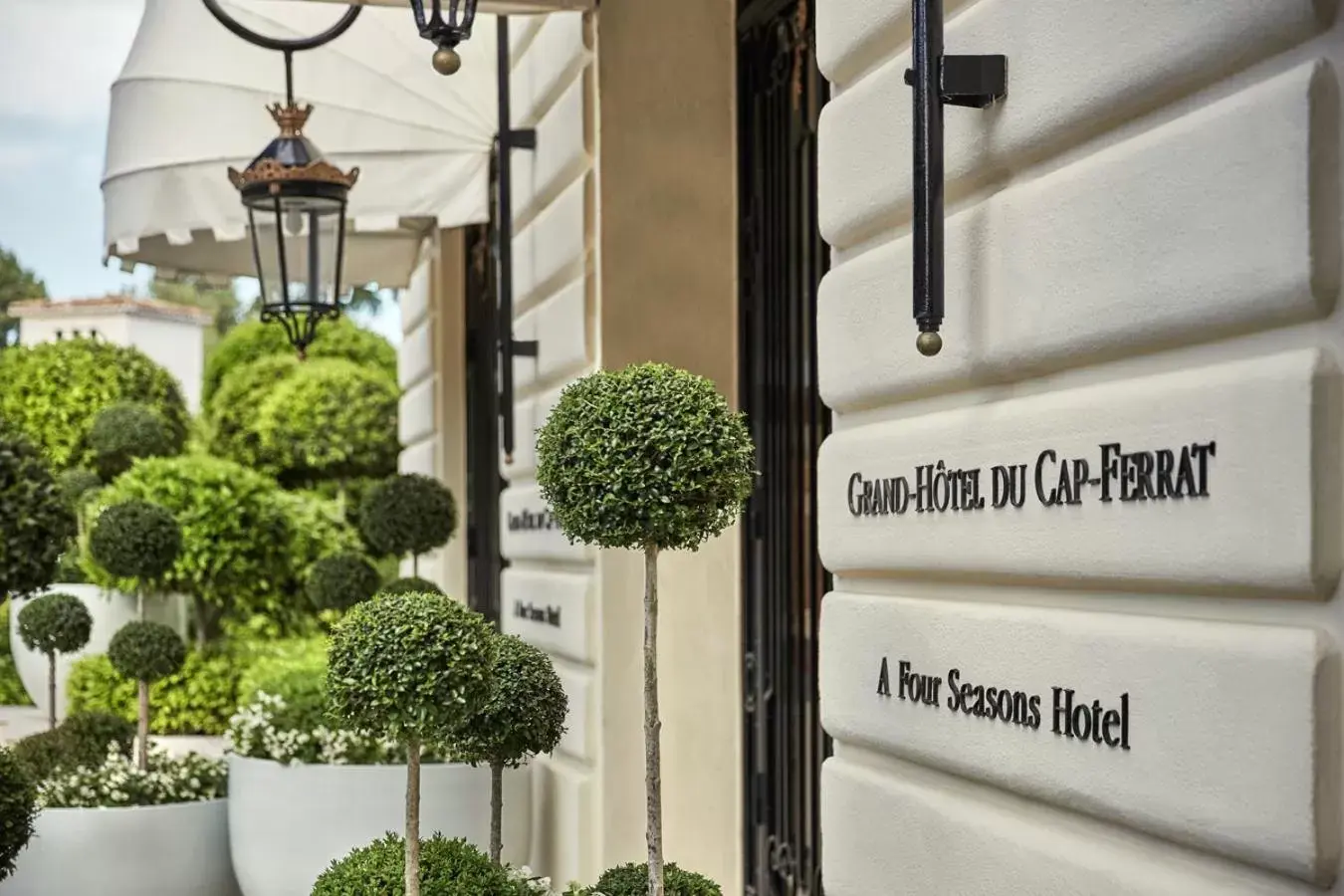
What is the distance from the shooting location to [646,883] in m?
4.99

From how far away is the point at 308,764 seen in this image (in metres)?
7.16

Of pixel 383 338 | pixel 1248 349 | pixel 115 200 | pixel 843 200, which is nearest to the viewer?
pixel 1248 349

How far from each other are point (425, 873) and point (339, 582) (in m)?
4.98

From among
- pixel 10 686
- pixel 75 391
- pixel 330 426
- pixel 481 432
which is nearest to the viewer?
pixel 481 432

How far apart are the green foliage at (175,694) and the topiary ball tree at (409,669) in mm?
10430

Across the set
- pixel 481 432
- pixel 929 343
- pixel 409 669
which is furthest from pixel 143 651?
pixel 929 343

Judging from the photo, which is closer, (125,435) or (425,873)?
(425,873)

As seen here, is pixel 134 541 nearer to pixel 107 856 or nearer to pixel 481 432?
pixel 107 856

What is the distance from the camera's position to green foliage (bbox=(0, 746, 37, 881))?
536 cm

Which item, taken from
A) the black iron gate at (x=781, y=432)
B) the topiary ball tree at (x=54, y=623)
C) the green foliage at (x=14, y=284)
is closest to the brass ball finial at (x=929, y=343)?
the black iron gate at (x=781, y=432)

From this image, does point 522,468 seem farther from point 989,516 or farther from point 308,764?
point 989,516

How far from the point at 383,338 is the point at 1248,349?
2194cm

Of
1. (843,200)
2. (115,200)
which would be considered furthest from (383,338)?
(843,200)

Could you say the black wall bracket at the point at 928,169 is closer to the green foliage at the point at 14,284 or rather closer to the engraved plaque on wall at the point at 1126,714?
the engraved plaque on wall at the point at 1126,714
